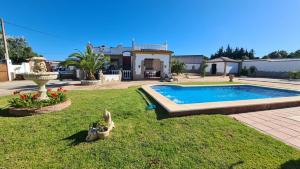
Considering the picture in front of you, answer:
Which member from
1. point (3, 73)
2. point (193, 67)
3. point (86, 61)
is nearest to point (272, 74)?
point (193, 67)

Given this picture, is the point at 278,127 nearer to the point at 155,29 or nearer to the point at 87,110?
the point at 87,110

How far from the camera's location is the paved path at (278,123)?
3.77m

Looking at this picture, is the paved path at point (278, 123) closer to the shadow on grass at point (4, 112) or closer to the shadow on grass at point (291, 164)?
the shadow on grass at point (291, 164)

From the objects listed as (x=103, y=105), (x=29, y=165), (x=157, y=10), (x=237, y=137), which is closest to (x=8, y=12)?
(x=157, y=10)

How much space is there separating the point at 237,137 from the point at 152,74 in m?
18.4

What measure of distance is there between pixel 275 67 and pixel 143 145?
105 ft

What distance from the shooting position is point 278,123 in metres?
4.62

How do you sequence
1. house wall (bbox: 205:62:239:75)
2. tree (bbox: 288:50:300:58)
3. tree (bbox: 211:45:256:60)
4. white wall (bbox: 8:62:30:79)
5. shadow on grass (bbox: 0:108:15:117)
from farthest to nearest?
tree (bbox: 211:45:256:60), tree (bbox: 288:50:300:58), house wall (bbox: 205:62:239:75), white wall (bbox: 8:62:30:79), shadow on grass (bbox: 0:108:15:117)

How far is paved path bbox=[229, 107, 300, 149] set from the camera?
12.4 ft

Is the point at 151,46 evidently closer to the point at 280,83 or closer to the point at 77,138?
the point at 280,83

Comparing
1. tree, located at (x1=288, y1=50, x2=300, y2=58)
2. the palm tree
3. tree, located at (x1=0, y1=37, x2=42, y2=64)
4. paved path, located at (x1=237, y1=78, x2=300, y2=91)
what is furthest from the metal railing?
tree, located at (x1=288, y1=50, x2=300, y2=58)

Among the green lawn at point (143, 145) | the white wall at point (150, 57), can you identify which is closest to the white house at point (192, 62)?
the white wall at point (150, 57)

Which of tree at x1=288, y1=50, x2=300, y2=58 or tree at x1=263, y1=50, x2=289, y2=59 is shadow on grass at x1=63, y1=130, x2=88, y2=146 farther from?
tree at x1=288, y1=50, x2=300, y2=58

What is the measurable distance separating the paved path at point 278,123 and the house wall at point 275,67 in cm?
2483
